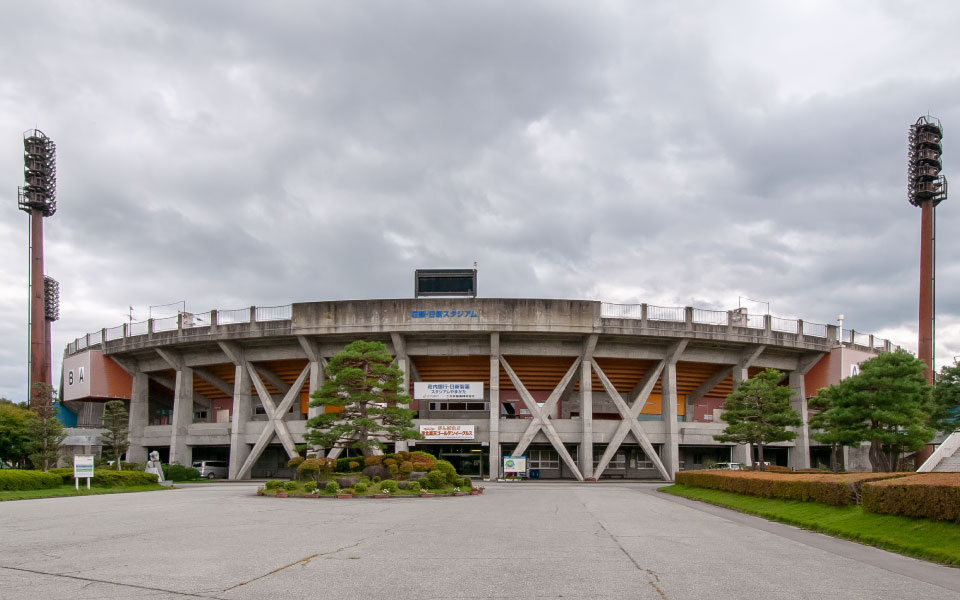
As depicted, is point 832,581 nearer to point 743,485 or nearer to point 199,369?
point 743,485

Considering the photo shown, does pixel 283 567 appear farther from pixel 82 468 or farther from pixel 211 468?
pixel 211 468

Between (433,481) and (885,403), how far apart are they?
2393 cm

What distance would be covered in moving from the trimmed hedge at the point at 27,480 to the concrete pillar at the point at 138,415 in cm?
2659

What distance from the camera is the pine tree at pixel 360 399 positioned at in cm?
3959

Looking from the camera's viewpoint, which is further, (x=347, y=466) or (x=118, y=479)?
(x=347, y=466)

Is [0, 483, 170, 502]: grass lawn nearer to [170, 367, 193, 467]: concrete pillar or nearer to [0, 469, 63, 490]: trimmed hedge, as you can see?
[0, 469, 63, 490]: trimmed hedge

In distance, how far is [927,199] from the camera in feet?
209

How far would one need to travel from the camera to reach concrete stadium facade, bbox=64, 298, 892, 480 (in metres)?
52.4

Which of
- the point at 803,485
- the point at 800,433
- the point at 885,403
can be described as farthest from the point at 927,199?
the point at 803,485

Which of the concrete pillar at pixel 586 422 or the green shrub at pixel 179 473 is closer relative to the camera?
the green shrub at pixel 179 473

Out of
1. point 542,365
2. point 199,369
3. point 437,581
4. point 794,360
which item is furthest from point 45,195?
point 437,581

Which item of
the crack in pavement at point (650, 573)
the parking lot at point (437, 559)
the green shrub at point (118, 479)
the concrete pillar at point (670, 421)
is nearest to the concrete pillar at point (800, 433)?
the concrete pillar at point (670, 421)

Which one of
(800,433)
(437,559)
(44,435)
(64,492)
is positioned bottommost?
(64,492)

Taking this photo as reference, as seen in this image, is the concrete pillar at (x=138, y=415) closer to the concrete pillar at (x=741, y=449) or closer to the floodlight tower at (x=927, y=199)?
the concrete pillar at (x=741, y=449)
